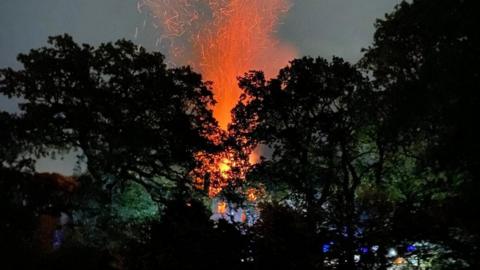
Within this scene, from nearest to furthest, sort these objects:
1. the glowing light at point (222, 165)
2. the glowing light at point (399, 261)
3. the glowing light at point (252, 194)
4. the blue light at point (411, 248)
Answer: the blue light at point (411, 248) < the glowing light at point (399, 261) < the glowing light at point (222, 165) < the glowing light at point (252, 194)

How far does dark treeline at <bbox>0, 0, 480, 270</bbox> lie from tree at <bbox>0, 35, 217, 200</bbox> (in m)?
0.07

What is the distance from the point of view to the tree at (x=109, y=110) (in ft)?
74.4

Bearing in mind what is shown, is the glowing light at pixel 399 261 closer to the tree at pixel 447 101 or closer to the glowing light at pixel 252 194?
the tree at pixel 447 101

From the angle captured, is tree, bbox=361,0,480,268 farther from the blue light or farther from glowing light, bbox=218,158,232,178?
glowing light, bbox=218,158,232,178

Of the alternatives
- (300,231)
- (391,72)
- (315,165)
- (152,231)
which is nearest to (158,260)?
(152,231)

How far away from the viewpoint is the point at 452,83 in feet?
41.0

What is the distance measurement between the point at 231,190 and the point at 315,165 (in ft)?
16.5

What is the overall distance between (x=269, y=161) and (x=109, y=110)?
9615 mm

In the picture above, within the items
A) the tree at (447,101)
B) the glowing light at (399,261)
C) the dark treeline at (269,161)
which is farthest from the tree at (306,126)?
the glowing light at (399,261)

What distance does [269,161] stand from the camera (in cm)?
2784

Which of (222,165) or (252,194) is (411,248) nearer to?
(252,194)

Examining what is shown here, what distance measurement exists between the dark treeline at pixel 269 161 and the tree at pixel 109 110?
74mm

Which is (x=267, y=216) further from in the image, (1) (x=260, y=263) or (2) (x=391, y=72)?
(2) (x=391, y=72)

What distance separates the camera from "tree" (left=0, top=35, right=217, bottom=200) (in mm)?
22672
